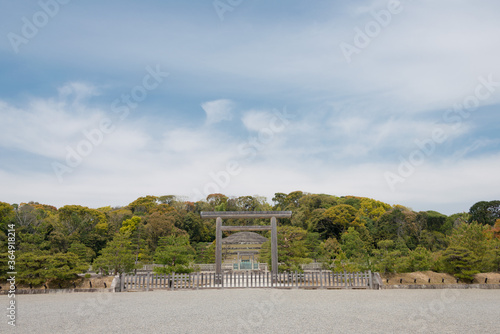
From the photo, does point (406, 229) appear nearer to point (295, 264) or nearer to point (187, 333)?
point (295, 264)

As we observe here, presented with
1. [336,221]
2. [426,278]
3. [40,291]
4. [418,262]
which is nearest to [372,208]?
[336,221]

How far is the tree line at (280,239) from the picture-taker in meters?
15.5

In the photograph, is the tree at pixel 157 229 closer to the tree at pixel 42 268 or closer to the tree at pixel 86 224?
the tree at pixel 86 224

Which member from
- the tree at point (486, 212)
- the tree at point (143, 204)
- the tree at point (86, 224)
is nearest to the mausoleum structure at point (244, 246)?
the tree at point (86, 224)

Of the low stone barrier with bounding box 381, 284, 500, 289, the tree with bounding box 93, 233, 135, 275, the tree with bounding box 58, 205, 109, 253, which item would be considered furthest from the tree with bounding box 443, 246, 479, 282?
the tree with bounding box 58, 205, 109, 253

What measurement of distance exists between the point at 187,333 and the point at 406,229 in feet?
113

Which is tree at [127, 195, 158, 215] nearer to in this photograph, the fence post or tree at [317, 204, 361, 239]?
tree at [317, 204, 361, 239]

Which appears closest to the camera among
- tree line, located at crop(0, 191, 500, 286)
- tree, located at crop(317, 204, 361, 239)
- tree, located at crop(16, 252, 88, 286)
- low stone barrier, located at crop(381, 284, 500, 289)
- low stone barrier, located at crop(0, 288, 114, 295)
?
low stone barrier, located at crop(0, 288, 114, 295)

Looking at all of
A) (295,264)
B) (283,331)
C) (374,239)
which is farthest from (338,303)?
(374,239)

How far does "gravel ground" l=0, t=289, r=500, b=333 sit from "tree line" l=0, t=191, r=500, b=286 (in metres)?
5.30

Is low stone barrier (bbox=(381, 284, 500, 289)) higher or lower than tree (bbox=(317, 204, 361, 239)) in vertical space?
lower

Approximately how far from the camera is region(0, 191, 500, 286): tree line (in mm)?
15531

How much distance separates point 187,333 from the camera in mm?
6137

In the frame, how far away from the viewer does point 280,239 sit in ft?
63.0
